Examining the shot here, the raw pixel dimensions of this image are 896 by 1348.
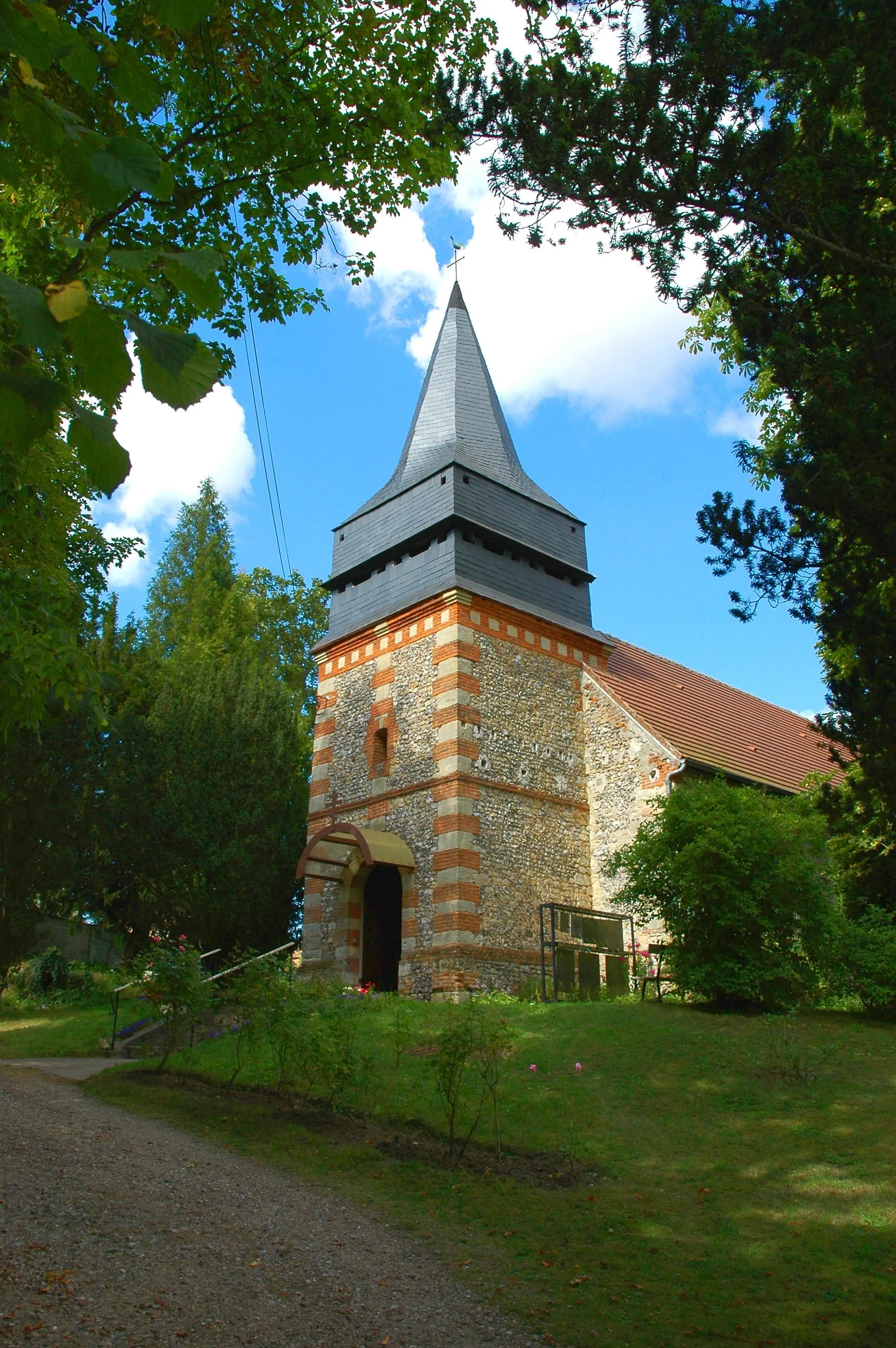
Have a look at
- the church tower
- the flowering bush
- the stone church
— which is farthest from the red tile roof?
the flowering bush

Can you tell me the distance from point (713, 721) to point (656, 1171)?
13766mm

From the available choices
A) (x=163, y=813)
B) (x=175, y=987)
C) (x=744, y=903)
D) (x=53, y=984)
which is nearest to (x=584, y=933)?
(x=744, y=903)

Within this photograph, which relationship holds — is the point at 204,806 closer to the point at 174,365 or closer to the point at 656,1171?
the point at 656,1171

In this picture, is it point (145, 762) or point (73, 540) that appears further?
point (145, 762)

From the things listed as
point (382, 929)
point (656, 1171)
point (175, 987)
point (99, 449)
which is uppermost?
point (382, 929)

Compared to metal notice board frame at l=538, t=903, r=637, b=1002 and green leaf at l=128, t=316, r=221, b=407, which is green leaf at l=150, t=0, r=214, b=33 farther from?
metal notice board frame at l=538, t=903, r=637, b=1002

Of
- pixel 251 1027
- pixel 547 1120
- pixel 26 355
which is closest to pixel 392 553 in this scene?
pixel 251 1027

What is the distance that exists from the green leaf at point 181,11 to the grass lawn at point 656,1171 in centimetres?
502

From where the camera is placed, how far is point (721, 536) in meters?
7.54

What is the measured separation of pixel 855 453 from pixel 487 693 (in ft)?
32.3

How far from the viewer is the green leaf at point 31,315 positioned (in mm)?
1479

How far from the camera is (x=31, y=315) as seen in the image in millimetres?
1497

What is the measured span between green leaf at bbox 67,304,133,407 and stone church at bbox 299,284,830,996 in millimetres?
13373

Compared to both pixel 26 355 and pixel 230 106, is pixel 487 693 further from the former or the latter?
pixel 26 355
